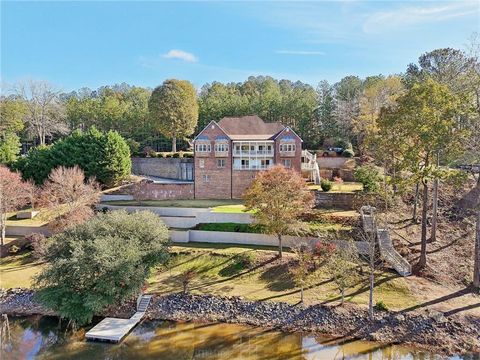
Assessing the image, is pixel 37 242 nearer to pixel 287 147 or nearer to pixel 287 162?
pixel 287 162

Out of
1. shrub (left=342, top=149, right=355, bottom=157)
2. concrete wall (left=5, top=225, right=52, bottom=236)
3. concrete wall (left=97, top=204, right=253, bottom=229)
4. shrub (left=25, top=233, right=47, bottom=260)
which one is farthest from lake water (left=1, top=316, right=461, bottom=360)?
shrub (left=342, top=149, right=355, bottom=157)

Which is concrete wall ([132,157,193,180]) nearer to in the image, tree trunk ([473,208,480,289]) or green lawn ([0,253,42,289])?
green lawn ([0,253,42,289])

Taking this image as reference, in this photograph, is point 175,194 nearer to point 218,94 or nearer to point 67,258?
point 67,258

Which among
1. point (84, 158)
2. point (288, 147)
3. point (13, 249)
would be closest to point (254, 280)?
point (288, 147)

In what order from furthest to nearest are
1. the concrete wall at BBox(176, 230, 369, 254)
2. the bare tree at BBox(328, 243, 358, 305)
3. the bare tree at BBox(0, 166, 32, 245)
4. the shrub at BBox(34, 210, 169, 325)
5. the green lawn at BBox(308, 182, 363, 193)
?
the green lawn at BBox(308, 182, 363, 193)
the bare tree at BBox(0, 166, 32, 245)
the concrete wall at BBox(176, 230, 369, 254)
the bare tree at BBox(328, 243, 358, 305)
the shrub at BBox(34, 210, 169, 325)

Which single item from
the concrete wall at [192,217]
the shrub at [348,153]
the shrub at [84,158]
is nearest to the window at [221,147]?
the concrete wall at [192,217]

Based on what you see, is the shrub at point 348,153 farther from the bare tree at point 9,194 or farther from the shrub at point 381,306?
the bare tree at point 9,194
